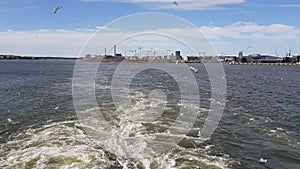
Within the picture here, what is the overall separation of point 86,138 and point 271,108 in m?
19.2

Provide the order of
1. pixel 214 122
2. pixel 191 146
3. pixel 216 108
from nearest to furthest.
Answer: pixel 191 146 < pixel 214 122 < pixel 216 108

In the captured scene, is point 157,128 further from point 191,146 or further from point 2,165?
point 2,165

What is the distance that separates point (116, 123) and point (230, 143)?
7958 mm

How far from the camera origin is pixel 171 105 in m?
30.2

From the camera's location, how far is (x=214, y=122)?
23641 millimetres

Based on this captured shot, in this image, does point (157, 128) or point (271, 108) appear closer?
point (157, 128)

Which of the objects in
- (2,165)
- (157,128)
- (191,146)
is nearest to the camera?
(2,165)

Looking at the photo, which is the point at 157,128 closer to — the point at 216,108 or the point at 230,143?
the point at 230,143

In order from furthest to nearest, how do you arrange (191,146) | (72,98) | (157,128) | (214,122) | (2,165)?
(72,98), (214,122), (157,128), (191,146), (2,165)

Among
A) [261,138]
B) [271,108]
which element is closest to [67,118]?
[261,138]

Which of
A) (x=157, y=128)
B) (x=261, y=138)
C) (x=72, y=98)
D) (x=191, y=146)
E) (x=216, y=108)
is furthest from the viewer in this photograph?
(x=72, y=98)

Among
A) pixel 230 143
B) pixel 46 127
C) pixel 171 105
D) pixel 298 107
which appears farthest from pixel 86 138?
pixel 298 107

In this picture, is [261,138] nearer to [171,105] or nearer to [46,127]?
[171,105]

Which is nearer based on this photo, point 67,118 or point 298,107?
point 67,118
